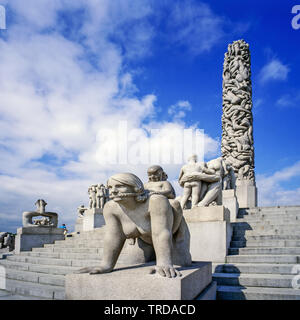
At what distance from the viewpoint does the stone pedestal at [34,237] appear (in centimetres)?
1026

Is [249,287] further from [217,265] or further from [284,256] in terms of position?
[284,256]

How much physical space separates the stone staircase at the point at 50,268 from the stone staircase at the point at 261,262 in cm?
286

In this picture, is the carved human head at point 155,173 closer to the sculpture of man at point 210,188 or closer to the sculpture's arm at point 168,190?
the sculpture's arm at point 168,190

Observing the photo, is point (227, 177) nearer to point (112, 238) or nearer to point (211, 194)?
point (211, 194)

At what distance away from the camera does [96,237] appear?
9.20 metres

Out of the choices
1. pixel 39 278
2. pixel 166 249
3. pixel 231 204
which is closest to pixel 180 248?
pixel 166 249

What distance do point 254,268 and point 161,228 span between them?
3.05m

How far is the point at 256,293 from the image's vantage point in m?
4.40

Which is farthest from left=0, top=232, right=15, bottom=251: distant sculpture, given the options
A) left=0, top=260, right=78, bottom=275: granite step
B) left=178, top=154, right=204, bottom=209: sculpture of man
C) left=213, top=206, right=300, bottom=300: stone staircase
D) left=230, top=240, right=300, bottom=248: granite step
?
left=230, top=240, right=300, bottom=248: granite step

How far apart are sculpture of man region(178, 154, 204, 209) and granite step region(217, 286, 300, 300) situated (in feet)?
9.40

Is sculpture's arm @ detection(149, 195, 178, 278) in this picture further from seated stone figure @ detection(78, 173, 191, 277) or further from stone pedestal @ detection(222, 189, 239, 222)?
stone pedestal @ detection(222, 189, 239, 222)

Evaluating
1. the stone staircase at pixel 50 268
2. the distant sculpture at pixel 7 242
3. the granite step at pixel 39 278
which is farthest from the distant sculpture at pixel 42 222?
the granite step at pixel 39 278
